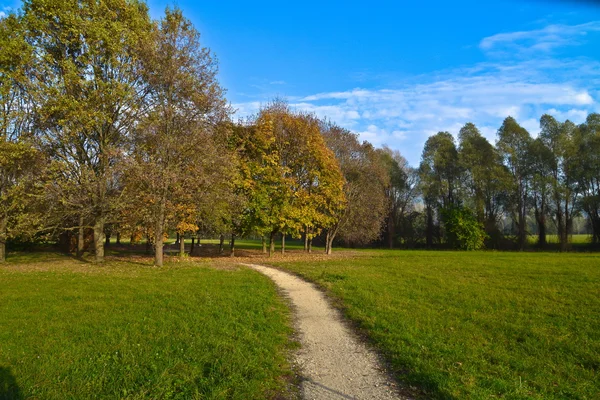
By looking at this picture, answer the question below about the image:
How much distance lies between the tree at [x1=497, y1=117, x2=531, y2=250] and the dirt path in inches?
1979

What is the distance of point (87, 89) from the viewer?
66.2 ft

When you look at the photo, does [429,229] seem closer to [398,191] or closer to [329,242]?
[398,191]

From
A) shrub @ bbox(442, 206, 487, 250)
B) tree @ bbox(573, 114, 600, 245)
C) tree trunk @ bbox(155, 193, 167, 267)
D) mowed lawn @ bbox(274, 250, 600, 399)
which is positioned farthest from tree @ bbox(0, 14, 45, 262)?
tree @ bbox(573, 114, 600, 245)

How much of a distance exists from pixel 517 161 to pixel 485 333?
170ft

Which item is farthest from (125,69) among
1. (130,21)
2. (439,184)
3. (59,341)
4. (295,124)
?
(439,184)

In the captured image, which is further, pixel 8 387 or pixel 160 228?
pixel 160 228

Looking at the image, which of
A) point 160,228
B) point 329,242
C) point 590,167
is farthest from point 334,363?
point 590,167

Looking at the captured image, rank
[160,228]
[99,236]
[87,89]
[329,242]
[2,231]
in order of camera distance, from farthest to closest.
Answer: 1. [329,242]
2. [99,236]
3. [160,228]
4. [2,231]
5. [87,89]

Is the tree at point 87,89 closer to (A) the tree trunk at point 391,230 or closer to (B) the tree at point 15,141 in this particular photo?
(B) the tree at point 15,141

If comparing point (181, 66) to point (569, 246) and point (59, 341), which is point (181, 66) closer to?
point (59, 341)

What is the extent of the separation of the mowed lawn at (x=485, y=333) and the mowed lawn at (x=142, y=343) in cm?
221

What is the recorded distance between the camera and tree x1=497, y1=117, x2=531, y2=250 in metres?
51.2

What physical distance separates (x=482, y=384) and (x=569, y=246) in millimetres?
50355

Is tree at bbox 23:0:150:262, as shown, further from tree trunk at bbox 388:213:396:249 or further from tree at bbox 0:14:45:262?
tree trunk at bbox 388:213:396:249
